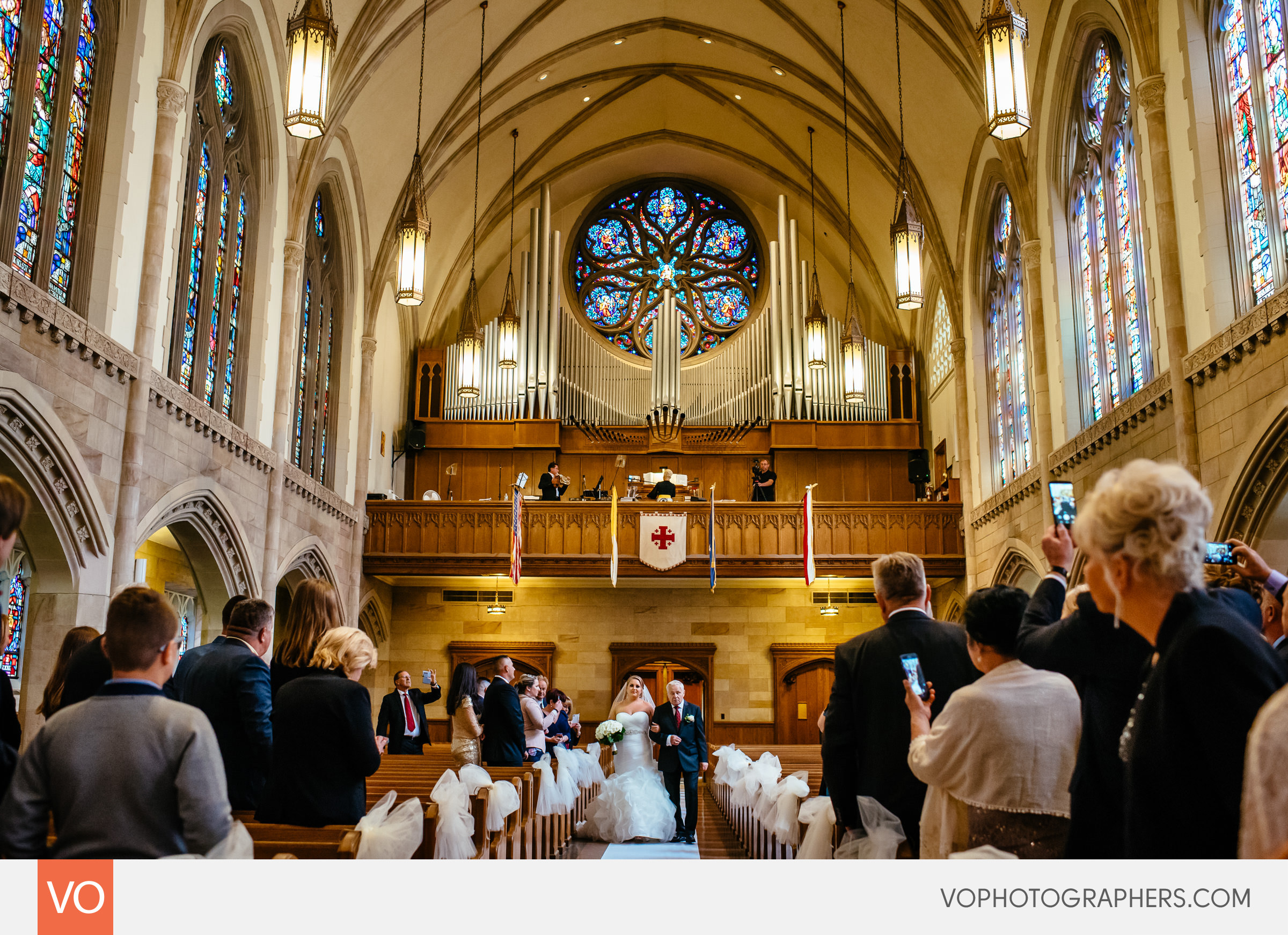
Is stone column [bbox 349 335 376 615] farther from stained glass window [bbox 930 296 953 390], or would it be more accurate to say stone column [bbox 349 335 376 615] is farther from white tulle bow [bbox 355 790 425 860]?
white tulle bow [bbox 355 790 425 860]

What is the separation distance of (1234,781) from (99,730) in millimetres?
2231

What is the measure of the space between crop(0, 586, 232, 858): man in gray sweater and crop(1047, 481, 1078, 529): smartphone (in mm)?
2002

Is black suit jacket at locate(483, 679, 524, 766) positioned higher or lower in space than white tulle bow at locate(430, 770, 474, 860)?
higher

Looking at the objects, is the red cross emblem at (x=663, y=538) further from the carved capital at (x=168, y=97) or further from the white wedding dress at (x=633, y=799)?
the carved capital at (x=168, y=97)

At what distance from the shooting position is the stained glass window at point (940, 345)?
17500mm

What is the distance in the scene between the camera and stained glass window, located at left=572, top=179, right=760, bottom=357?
20438mm

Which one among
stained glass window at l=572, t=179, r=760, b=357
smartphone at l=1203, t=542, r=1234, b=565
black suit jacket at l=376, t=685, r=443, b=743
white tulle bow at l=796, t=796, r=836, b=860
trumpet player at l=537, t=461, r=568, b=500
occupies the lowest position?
white tulle bow at l=796, t=796, r=836, b=860

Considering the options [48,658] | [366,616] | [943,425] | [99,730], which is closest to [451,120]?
[366,616]

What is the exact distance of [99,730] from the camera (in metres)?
2.38

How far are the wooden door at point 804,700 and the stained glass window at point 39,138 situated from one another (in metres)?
12.6

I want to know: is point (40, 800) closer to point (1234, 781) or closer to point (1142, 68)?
point (1234, 781)

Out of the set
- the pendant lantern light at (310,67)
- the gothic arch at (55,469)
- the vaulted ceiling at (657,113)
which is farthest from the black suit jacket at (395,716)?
the vaulted ceiling at (657,113)

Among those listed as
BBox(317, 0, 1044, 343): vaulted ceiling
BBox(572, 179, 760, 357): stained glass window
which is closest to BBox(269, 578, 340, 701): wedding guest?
BBox(317, 0, 1044, 343): vaulted ceiling

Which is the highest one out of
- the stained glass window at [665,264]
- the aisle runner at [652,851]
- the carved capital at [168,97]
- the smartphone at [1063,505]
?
the stained glass window at [665,264]
